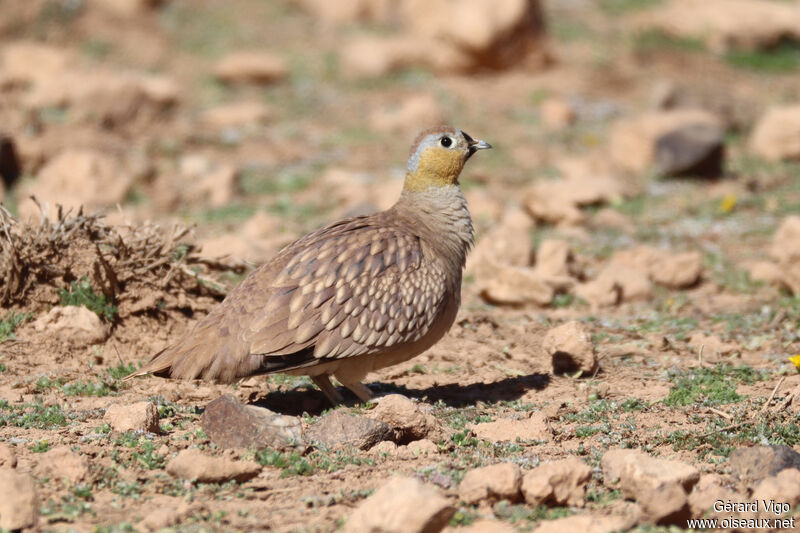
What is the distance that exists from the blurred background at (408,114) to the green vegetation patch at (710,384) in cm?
189

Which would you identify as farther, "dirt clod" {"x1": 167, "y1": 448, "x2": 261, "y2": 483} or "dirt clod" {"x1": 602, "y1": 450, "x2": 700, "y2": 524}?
"dirt clod" {"x1": 167, "y1": 448, "x2": 261, "y2": 483}

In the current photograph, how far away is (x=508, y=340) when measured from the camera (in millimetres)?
7441

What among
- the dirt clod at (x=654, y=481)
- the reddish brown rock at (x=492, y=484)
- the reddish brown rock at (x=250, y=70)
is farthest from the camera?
the reddish brown rock at (x=250, y=70)

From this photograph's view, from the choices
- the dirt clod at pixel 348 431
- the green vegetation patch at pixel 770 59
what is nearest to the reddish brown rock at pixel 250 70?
the green vegetation patch at pixel 770 59

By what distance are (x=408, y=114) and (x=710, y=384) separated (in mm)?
8391

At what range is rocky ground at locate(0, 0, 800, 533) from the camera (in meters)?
4.66

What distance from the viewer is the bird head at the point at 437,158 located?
655cm

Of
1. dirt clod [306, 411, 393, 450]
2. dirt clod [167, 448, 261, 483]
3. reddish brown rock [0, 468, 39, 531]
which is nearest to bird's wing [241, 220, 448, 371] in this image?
dirt clod [306, 411, 393, 450]

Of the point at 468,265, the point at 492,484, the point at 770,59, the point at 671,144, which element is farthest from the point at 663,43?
the point at 492,484

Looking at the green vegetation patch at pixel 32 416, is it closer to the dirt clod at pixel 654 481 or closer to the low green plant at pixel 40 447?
the low green plant at pixel 40 447

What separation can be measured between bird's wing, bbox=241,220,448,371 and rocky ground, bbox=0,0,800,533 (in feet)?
1.27

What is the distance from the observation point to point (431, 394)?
6395 mm

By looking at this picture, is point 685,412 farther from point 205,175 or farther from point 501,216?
point 205,175

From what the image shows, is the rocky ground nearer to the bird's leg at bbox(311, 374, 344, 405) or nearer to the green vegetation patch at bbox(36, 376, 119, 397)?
the green vegetation patch at bbox(36, 376, 119, 397)
